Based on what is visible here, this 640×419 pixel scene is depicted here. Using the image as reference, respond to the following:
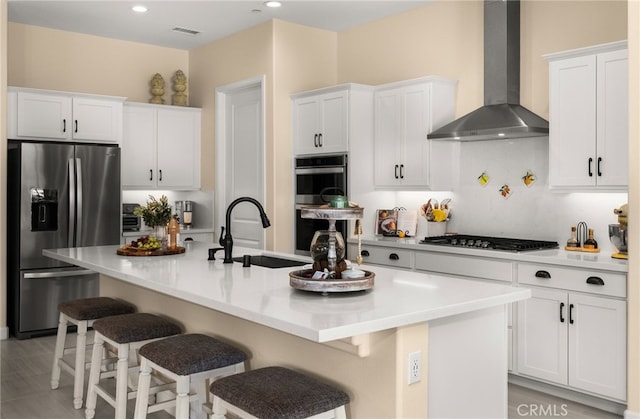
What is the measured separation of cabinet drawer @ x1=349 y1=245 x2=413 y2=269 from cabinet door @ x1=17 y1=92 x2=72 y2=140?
2965 mm

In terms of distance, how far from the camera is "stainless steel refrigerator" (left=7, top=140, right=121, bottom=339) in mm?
5223

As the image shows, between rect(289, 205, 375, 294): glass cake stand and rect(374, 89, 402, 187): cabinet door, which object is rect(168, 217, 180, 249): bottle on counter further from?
rect(374, 89, 402, 187): cabinet door

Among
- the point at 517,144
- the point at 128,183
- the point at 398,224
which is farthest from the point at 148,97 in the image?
the point at 517,144

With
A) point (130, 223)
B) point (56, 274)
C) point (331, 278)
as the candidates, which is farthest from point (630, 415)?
point (130, 223)

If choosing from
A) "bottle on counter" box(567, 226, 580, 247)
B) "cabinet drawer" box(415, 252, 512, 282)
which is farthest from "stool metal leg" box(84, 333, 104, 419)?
→ "bottle on counter" box(567, 226, 580, 247)

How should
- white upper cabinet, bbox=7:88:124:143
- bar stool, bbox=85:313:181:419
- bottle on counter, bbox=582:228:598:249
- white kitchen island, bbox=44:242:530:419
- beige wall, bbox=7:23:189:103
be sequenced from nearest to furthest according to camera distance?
1. white kitchen island, bbox=44:242:530:419
2. bar stool, bbox=85:313:181:419
3. bottle on counter, bbox=582:228:598:249
4. white upper cabinet, bbox=7:88:124:143
5. beige wall, bbox=7:23:189:103

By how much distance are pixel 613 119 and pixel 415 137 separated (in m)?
1.63

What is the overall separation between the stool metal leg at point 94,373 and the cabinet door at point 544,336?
8.52 feet

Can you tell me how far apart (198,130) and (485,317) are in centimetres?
492

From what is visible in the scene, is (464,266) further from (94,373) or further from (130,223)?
(130,223)

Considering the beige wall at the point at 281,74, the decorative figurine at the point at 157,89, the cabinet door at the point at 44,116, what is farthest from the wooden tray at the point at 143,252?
the decorative figurine at the point at 157,89

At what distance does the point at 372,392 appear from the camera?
2.20 meters

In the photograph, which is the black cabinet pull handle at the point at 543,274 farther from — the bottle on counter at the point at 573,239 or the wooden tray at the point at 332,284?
the wooden tray at the point at 332,284

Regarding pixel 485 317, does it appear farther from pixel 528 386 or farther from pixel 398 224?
pixel 398 224
